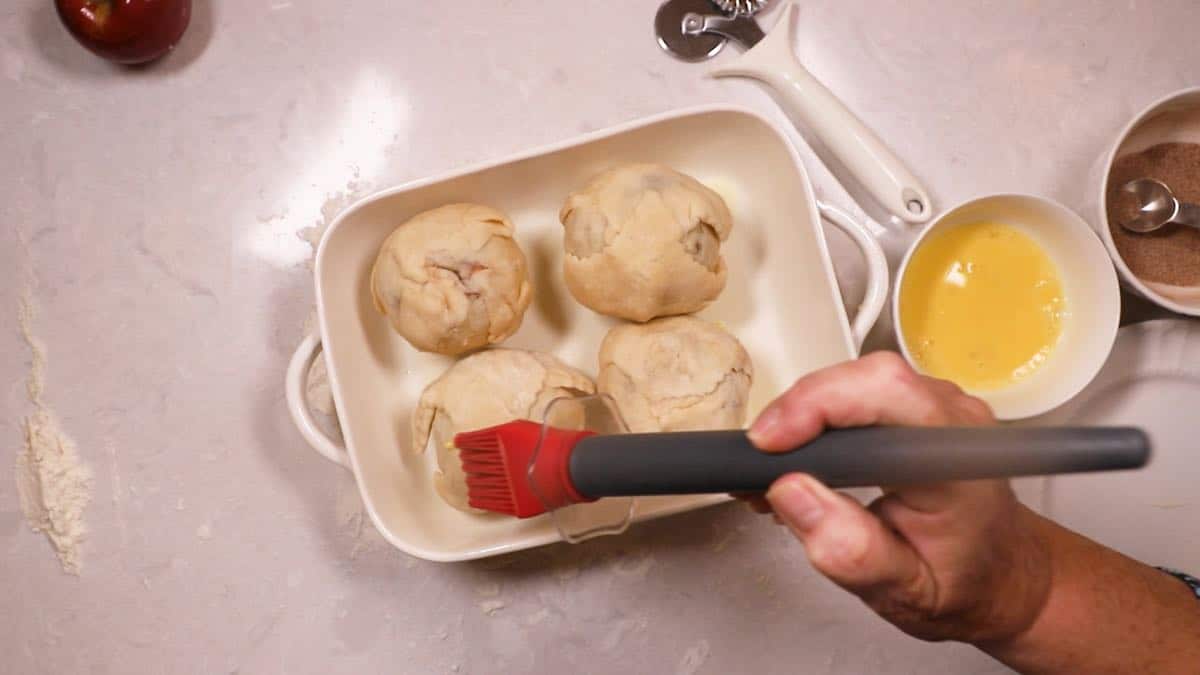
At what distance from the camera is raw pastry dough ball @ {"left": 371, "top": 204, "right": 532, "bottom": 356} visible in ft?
3.39

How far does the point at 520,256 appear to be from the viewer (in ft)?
3.55

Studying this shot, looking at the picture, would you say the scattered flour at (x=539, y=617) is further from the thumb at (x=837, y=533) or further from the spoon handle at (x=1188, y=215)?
the spoon handle at (x=1188, y=215)

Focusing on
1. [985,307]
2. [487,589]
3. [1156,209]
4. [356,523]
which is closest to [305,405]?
[356,523]

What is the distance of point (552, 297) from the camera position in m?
1.19

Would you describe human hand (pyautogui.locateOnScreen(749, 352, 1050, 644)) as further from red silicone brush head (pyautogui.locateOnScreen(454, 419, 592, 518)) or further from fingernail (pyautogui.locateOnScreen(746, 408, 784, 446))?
red silicone brush head (pyautogui.locateOnScreen(454, 419, 592, 518))

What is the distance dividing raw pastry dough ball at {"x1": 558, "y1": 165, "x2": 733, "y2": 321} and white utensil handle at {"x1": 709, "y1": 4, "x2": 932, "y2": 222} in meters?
0.22

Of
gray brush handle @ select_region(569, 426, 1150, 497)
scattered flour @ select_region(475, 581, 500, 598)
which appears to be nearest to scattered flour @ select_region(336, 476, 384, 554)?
scattered flour @ select_region(475, 581, 500, 598)

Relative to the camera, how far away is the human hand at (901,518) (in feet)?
2.27

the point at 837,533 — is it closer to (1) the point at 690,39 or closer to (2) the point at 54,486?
(1) the point at 690,39

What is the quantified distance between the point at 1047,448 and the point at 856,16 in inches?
33.8

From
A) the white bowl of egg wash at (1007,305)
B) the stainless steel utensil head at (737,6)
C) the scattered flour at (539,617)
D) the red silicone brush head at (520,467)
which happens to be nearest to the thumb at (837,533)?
the red silicone brush head at (520,467)

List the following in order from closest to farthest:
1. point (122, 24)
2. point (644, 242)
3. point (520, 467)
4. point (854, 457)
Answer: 1. point (854, 457)
2. point (520, 467)
3. point (644, 242)
4. point (122, 24)

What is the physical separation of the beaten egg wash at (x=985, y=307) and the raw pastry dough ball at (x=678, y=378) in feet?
0.81

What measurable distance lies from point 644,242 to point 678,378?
0.16 m
